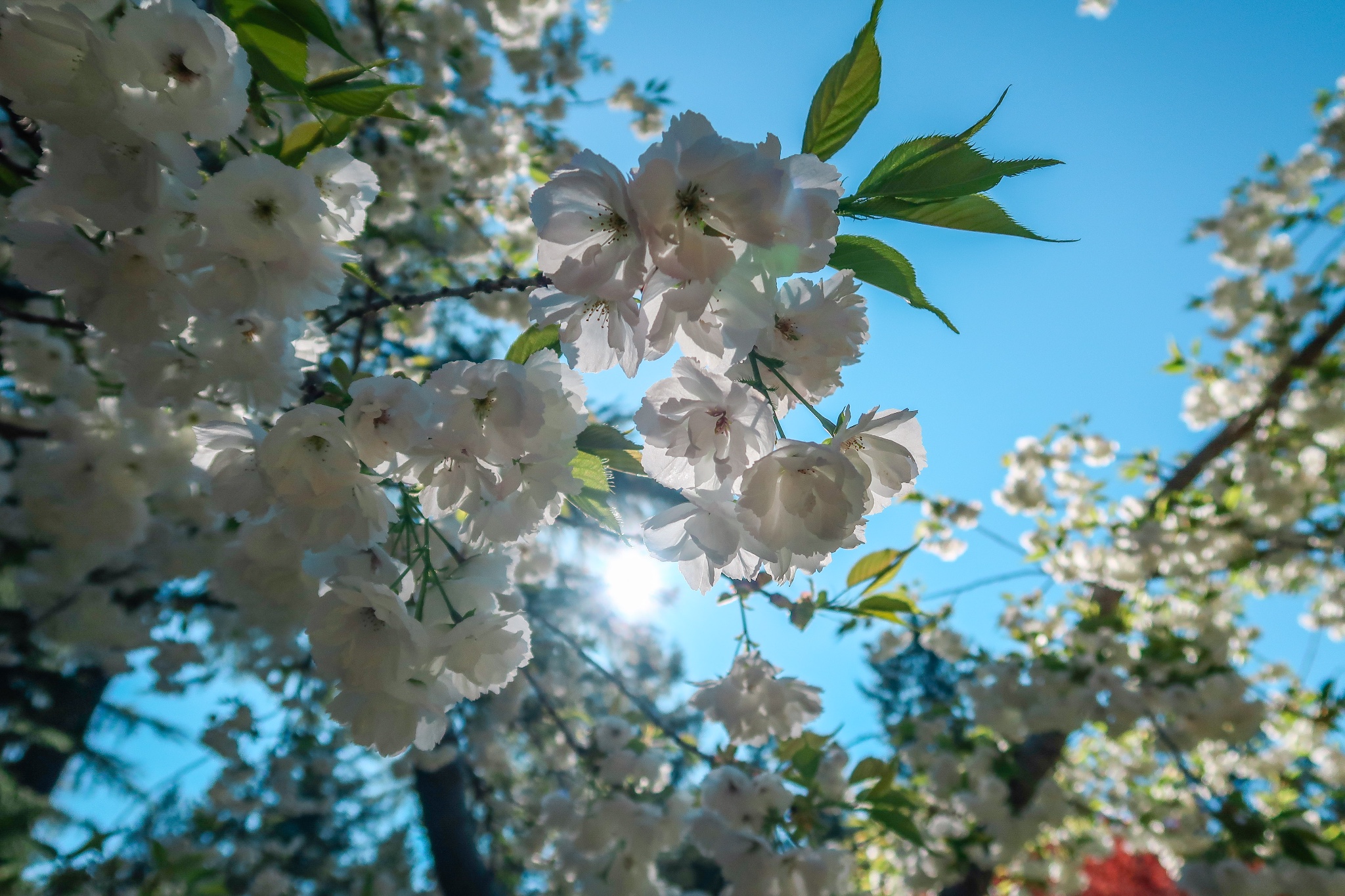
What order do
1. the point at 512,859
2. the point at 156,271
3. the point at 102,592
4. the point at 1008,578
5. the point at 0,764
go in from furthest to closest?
the point at 512,859, the point at 0,764, the point at 1008,578, the point at 102,592, the point at 156,271

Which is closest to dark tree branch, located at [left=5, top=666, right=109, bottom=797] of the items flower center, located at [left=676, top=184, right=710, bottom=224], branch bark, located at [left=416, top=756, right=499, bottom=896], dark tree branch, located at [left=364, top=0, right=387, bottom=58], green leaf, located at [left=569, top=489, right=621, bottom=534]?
branch bark, located at [left=416, top=756, right=499, bottom=896]

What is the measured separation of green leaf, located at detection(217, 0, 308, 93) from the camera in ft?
2.35

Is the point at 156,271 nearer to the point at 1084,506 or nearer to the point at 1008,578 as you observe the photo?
the point at 1008,578

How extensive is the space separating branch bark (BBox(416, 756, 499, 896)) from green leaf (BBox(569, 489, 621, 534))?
3440mm

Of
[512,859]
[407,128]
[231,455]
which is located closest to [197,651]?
[512,859]

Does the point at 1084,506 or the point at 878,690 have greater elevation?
the point at 878,690

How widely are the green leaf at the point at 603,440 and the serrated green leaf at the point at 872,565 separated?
59 cm

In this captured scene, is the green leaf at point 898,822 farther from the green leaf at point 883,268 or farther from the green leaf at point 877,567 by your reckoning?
the green leaf at point 883,268

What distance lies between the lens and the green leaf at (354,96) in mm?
729

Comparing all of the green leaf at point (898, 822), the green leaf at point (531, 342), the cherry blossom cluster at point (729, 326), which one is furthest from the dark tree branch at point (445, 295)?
the green leaf at point (898, 822)

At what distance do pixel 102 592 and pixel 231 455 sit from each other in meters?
Answer: 3.35

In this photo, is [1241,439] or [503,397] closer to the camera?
[503,397]

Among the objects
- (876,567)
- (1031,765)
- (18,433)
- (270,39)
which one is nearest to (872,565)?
(876,567)

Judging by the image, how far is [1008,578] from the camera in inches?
142
